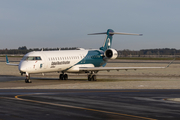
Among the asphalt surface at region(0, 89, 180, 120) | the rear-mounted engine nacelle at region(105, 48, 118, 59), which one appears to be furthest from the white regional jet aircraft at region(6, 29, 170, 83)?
the asphalt surface at region(0, 89, 180, 120)

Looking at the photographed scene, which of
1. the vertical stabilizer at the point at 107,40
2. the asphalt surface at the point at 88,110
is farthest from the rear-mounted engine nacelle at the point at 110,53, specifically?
the asphalt surface at the point at 88,110

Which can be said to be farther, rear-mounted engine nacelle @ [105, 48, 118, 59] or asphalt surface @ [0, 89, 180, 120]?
rear-mounted engine nacelle @ [105, 48, 118, 59]

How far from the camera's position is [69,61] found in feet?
123

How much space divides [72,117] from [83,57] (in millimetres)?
27505

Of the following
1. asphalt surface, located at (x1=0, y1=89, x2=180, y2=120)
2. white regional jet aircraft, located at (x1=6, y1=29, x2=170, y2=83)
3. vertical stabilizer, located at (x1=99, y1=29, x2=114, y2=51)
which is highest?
vertical stabilizer, located at (x1=99, y1=29, x2=114, y2=51)

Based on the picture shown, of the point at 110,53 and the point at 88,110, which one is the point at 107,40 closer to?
the point at 110,53

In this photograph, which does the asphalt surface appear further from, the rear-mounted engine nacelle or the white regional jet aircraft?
the rear-mounted engine nacelle

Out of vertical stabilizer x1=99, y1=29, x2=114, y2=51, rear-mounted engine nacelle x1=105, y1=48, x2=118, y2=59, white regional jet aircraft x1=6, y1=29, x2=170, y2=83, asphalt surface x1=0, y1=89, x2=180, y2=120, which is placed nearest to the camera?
asphalt surface x1=0, y1=89, x2=180, y2=120

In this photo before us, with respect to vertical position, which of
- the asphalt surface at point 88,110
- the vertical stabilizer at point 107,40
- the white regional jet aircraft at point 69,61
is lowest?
the asphalt surface at point 88,110

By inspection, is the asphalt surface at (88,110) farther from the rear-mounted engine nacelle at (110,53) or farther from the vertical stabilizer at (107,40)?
the vertical stabilizer at (107,40)

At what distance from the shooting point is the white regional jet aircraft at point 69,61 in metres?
32.9

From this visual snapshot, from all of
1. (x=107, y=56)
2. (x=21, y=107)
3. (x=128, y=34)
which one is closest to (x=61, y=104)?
(x=21, y=107)

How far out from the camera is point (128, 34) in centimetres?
4409

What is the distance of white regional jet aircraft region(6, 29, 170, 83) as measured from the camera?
32.9 metres
